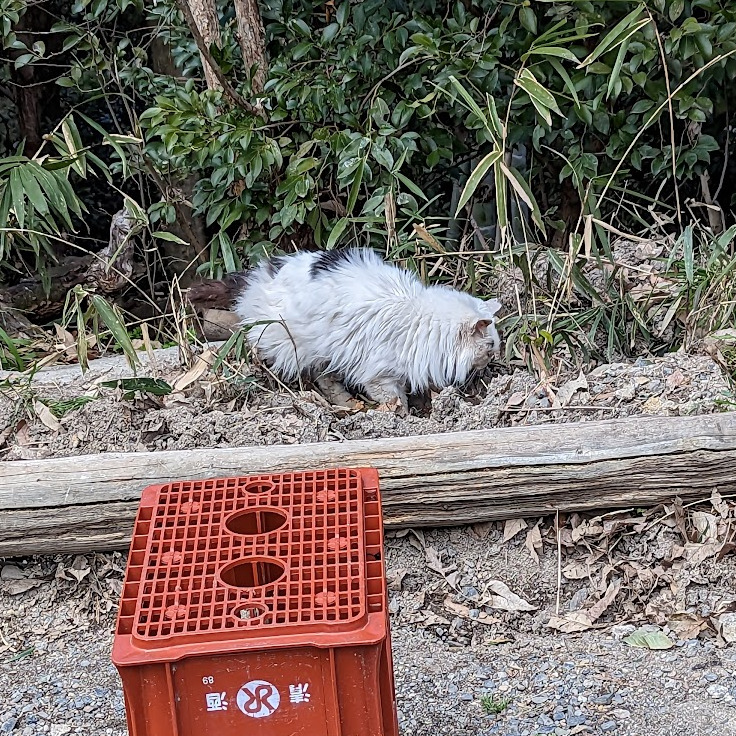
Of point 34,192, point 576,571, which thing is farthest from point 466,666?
point 34,192

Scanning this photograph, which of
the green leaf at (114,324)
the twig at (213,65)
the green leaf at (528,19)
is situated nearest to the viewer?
the green leaf at (114,324)

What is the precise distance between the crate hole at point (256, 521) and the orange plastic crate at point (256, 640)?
116 millimetres

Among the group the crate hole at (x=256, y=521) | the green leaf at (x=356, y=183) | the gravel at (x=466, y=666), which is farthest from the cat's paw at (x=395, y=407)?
the crate hole at (x=256, y=521)

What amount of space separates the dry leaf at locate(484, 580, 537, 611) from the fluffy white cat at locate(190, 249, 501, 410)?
114 cm

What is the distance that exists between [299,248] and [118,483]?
2.60 m

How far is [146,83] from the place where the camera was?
5.82m

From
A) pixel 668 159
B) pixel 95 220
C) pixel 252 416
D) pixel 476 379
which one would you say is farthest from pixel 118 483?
pixel 95 220

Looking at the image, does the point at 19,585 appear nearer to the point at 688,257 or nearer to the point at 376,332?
the point at 376,332

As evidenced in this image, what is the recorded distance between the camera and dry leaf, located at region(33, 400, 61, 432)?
11.7 ft

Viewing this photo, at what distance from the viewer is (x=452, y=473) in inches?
116

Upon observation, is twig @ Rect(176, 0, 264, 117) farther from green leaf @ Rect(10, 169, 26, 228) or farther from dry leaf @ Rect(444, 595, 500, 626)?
dry leaf @ Rect(444, 595, 500, 626)

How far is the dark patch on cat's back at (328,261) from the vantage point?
4047 millimetres

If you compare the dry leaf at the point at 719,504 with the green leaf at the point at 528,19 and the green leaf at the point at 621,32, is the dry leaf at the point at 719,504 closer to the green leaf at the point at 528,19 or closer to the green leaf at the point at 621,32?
the green leaf at the point at 621,32

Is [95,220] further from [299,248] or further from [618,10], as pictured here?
[618,10]
